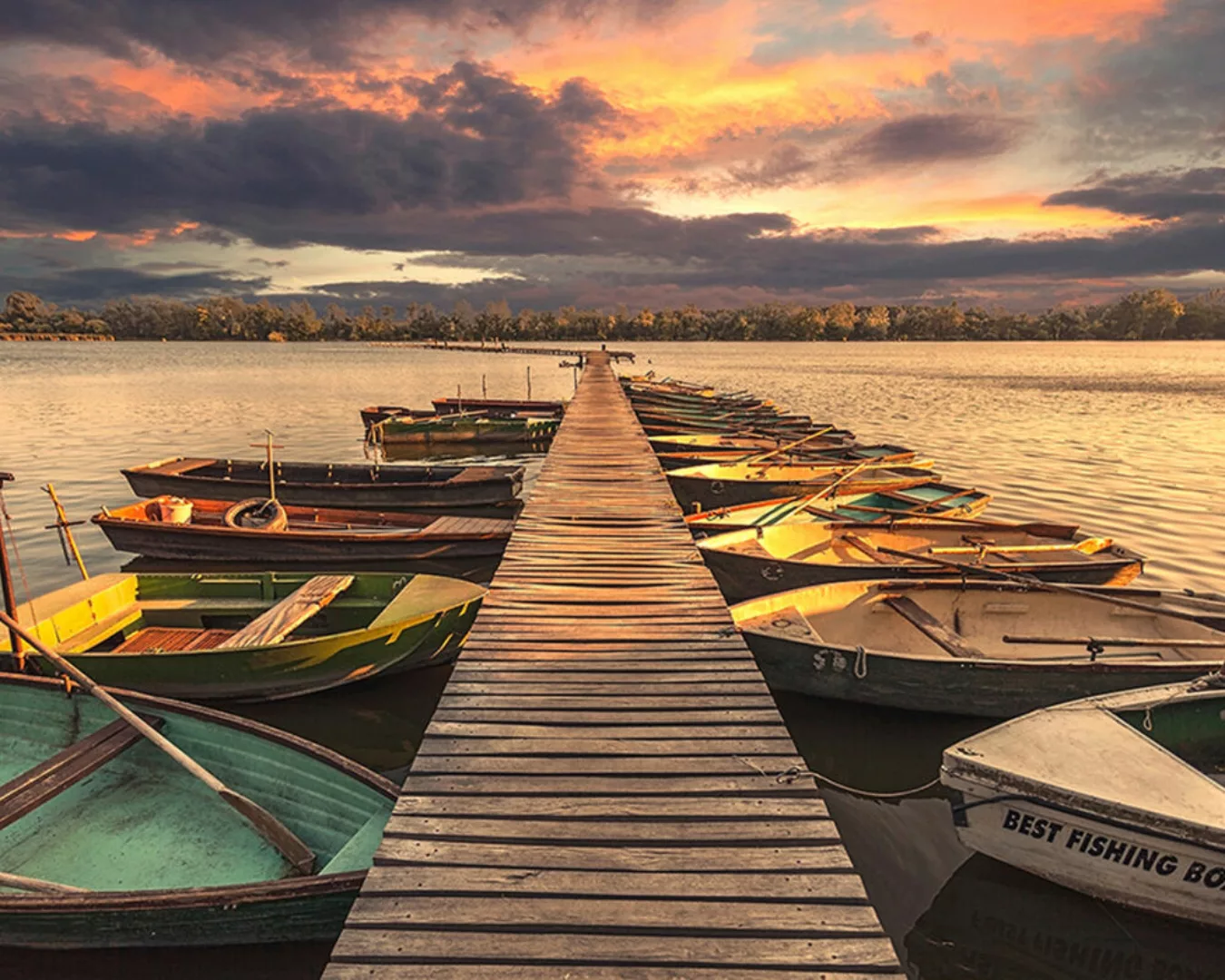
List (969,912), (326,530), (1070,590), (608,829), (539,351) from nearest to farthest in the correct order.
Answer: (608,829), (969,912), (1070,590), (326,530), (539,351)

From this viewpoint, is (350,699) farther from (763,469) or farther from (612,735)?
(763,469)

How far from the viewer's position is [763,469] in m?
17.4

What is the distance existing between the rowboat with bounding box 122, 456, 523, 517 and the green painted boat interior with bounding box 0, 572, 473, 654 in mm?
6319

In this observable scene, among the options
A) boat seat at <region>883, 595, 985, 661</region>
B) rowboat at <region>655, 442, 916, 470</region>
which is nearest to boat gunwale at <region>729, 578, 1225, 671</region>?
boat seat at <region>883, 595, 985, 661</region>

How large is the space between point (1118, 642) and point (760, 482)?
8.46 m

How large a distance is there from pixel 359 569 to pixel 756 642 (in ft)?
29.4

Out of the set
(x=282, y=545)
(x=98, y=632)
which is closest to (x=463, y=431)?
(x=282, y=545)

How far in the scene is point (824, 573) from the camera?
10242 mm

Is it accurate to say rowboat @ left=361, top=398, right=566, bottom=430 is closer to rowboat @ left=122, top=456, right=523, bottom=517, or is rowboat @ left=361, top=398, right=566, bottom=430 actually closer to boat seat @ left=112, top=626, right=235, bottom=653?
rowboat @ left=122, top=456, right=523, bottom=517

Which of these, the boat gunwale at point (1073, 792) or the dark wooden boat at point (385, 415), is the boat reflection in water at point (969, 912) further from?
the dark wooden boat at point (385, 415)

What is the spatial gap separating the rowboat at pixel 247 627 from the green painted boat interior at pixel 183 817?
167 centimetres

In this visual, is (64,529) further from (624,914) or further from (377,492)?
(624,914)

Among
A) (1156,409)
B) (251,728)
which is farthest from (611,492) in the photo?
(1156,409)

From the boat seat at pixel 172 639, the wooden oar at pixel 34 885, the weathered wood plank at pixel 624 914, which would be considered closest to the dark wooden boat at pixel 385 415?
the boat seat at pixel 172 639
